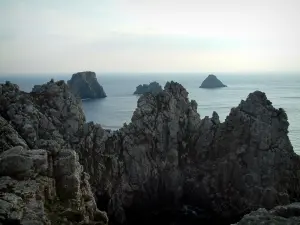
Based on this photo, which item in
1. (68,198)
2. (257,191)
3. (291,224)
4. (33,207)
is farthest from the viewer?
(257,191)

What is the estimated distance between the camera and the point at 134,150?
6366cm

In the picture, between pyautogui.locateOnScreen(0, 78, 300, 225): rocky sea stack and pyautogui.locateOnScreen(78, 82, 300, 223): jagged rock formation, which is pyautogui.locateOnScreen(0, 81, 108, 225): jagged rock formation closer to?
pyautogui.locateOnScreen(0, 78, 300, 225): rocky sea stack

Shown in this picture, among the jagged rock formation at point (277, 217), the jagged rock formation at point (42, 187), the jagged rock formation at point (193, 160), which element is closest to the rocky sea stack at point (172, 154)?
the jagged rock formation at point (193, 160)

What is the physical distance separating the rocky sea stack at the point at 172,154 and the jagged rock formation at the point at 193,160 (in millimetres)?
152

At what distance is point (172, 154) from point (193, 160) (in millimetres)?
4006

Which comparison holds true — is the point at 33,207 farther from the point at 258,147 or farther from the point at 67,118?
the point at 258,147

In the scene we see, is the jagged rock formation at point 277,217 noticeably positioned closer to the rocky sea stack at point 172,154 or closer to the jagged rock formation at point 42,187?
the jagged rock formation at point 42,187

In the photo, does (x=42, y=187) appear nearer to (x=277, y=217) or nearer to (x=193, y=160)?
(x=277, y=217)

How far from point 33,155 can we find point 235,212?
128 ft

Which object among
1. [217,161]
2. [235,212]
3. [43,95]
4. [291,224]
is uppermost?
[43,95]

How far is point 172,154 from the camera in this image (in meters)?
64.2

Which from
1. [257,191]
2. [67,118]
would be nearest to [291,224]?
[257,191]

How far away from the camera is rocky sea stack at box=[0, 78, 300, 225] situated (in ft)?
188

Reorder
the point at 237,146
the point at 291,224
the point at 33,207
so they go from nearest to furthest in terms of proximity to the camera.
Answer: the point at 291,224 < the point at 33,207 < the point at 237,146
